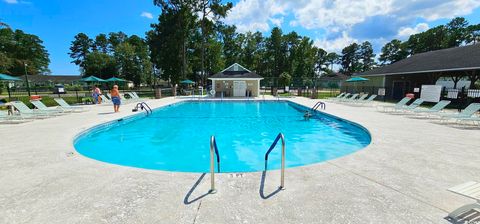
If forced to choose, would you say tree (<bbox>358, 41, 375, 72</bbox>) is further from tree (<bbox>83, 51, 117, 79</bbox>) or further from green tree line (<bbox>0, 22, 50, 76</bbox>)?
green tree line (<bbox>0, 22, 50, 76</bbox>)

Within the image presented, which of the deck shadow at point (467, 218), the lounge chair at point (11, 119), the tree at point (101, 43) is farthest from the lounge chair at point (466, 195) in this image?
the tree at point (101, 43)

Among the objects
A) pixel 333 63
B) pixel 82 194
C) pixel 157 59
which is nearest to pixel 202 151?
pixel 82 194

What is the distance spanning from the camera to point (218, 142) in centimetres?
793

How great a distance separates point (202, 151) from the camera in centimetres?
705

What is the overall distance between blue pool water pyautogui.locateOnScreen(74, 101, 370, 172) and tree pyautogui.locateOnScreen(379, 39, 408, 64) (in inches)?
2315

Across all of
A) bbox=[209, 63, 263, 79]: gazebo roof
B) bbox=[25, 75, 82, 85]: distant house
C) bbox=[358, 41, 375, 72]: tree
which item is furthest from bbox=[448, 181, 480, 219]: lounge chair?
bbox=[358, 41, 375, 72]: tree

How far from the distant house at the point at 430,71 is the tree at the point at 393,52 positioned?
40.1 m

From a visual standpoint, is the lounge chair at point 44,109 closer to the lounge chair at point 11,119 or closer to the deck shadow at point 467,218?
the lounge chair at point 11,119

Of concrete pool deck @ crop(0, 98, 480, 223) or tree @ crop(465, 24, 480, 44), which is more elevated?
tree @ crop(465, 24, 480, 44)

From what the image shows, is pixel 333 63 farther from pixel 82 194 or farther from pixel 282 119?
pixel 82 194

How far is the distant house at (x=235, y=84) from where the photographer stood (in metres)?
23.8

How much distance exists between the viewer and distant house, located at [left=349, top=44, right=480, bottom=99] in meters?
14.9

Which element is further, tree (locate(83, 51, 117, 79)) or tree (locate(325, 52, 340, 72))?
tree (locate(325, 52, 340, 72))

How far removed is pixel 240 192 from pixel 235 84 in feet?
70.5
